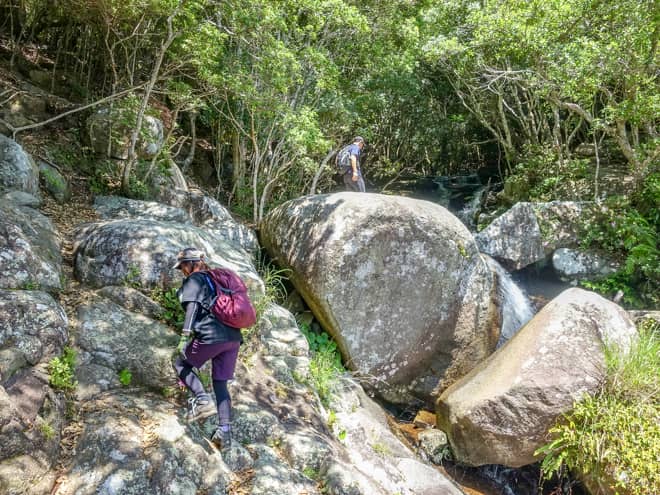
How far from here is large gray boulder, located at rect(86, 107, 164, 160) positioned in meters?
7.09

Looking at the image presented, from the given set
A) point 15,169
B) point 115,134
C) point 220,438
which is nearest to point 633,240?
point 220,438

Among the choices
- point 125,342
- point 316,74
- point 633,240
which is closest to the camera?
point 125,342

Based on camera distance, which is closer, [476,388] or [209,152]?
[476,388]

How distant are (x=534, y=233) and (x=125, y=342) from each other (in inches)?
346

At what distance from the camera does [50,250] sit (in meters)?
4.52

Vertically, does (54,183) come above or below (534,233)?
below

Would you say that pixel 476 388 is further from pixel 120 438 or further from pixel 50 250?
pixel 50 250

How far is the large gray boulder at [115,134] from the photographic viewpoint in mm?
7086

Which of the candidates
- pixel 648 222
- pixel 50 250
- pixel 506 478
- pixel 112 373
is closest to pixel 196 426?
pixel 112 373

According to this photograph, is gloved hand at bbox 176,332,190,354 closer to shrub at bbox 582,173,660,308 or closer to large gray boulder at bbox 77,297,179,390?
large gray boulder at bbox 77,297,179,390

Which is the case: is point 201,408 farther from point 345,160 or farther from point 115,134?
point 345,160

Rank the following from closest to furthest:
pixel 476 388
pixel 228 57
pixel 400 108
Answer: pixel 476 388 < pixel 228 57 < pixel 400 108

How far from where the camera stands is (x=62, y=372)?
3.41 metres

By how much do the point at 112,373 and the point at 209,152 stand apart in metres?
8.24
